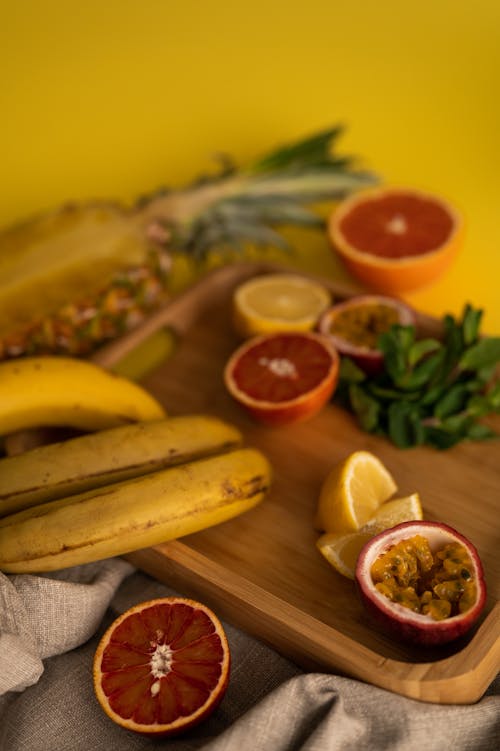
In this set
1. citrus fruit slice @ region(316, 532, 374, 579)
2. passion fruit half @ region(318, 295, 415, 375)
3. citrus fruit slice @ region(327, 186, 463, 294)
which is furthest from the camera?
citrus fruit slice @ region(327, 186, 463, 294)

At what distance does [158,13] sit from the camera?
20.6 ft

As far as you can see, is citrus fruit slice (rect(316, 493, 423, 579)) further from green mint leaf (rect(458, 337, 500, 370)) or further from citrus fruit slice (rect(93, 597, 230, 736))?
green mint leaf (rect(458, 337, 500, 370))

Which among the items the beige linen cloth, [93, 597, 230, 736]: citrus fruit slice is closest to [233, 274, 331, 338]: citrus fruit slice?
the beige linen cloth

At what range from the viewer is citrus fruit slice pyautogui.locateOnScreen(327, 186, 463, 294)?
4.07m

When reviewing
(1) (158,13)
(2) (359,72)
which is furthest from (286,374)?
(1) (158,13)

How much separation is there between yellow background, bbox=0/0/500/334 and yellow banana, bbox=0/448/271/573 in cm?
216

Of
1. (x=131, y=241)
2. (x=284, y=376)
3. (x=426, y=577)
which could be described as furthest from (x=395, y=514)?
(x=131, y=241)

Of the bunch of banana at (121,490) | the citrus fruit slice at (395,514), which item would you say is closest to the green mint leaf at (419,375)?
the citrus fruit slice at (395,514)

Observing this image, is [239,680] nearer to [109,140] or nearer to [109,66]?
[109,140]

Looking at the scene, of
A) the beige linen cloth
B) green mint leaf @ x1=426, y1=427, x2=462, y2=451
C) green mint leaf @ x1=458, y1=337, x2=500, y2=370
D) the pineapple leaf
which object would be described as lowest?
the beige linen cloth

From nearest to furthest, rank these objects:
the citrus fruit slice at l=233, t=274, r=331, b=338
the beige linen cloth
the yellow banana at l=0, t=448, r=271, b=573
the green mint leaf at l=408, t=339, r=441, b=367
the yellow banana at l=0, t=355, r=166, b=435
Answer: the beige linen cloth
the yellow banana at l=0, t=448, r=271, b=573
the yellow banana at l=0, t=355, r=166, b=435
the green mint leaf at l=408, t=339, r=441, b=367
the citrus fruit slice at l=233, t=274, r=331, b=338

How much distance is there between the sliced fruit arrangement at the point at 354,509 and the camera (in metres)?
2.84

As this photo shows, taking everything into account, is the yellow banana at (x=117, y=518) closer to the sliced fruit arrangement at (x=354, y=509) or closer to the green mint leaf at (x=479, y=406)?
the sliced fruit arrangement at (x=354, y=509)

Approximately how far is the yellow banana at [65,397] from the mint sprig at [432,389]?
832mm
